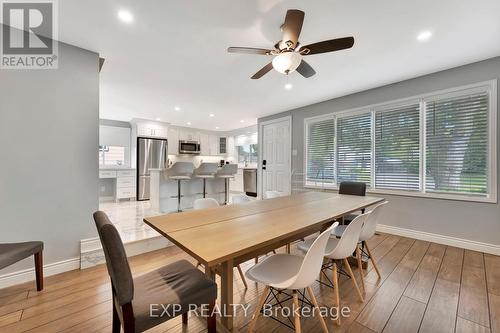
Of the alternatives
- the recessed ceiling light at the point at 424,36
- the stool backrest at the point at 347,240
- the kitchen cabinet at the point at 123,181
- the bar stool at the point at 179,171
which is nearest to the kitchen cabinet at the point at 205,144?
the kitchen cabinet at the point at 123,181

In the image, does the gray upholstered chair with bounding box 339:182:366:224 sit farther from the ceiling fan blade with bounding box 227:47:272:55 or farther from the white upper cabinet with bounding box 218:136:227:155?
the white upper cabinet with bounding box 218:136:227:155

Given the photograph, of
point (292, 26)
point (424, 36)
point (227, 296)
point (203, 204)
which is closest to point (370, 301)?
point (227, 296)

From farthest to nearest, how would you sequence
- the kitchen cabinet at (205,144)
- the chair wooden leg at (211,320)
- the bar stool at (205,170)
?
the kitchen cabinet at (205,144), the bar stool at (205,170), the chair wooden leg at (211,320)

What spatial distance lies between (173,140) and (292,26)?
5926mm

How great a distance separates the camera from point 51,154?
2104mm

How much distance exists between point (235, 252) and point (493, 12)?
9.51 feet

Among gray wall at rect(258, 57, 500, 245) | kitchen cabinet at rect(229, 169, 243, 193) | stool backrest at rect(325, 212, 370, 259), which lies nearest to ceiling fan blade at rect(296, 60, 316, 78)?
stool backrest at rect(325, 212, 370, 259)

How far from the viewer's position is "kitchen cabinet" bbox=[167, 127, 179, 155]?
263 inches

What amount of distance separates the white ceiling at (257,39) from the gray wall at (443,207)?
17 cm

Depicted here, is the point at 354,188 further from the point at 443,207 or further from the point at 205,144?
the point at 205,144

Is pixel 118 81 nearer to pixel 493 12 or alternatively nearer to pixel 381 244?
pixel 493 12

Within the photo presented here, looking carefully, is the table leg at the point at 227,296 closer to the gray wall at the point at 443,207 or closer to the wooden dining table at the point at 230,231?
the wooden dining table at the point at 230,231

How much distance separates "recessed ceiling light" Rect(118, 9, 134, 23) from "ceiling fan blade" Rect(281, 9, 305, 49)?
1361 mm

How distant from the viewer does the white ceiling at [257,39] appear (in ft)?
5.64
